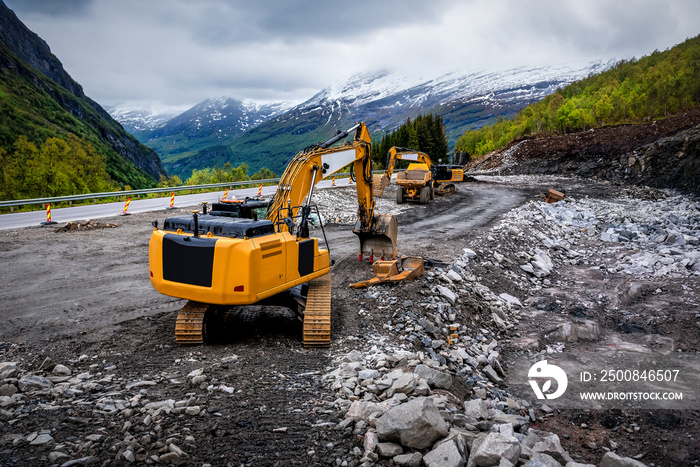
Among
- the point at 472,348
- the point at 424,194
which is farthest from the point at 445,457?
the point at 424,194

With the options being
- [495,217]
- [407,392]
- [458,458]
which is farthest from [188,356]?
[495,217]

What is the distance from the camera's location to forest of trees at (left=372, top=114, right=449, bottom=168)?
200 feet

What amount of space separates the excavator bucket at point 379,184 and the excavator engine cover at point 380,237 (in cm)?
415

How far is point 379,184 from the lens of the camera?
2172cm

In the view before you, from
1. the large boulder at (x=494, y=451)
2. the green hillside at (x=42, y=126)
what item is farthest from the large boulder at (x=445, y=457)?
the green hillside at (x=42, y=126)

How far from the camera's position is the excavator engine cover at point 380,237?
11.4 m

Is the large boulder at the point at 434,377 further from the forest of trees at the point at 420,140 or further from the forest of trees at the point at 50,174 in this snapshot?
the forest of trees at the point at 420,140

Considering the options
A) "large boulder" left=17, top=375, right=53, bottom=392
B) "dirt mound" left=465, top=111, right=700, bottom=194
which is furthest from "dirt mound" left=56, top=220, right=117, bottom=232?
"dirt mound" left=465, top=111, right=700, bottom=194

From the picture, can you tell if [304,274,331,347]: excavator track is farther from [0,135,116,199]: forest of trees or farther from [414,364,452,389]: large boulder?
[0,135,116,199]: forest of trees

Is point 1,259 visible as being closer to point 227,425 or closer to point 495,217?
point 227,425

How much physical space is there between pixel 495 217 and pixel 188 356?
54.2 ft

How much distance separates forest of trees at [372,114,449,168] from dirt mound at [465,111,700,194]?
17.5 metres

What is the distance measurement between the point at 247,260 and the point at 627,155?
35.2m

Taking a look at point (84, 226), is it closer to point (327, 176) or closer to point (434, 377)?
point (327, 176)
